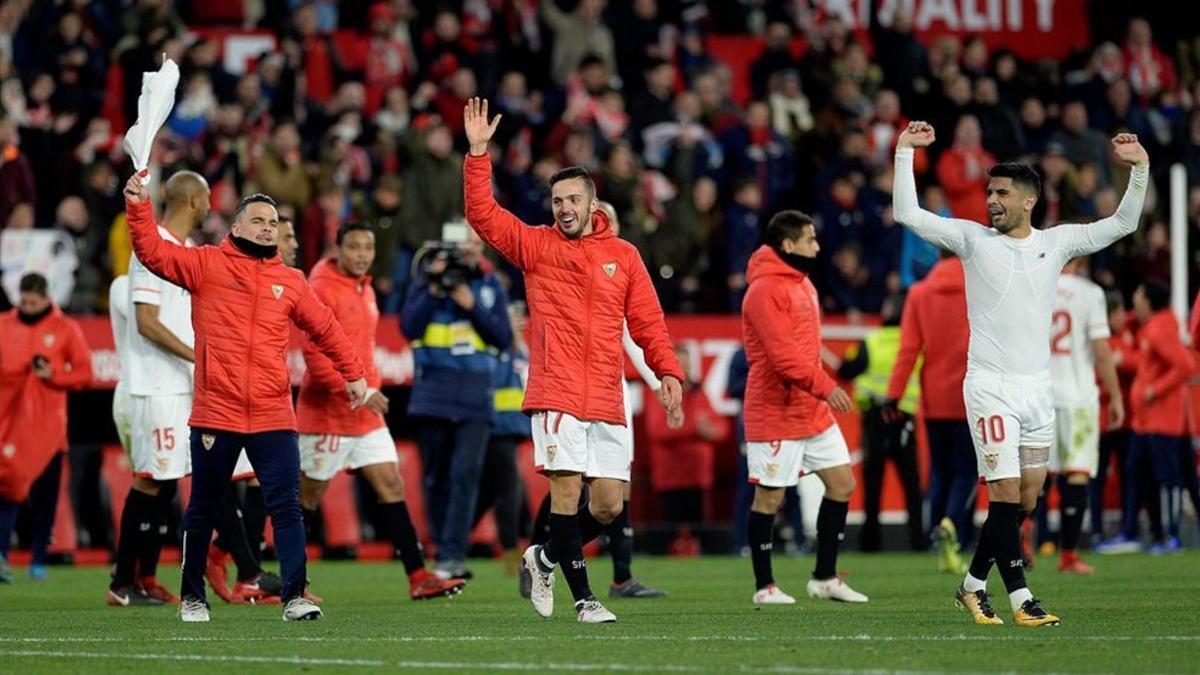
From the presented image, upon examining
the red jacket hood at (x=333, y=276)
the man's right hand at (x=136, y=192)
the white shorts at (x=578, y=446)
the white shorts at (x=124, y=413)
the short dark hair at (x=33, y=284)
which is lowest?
the white shorts at (x=578, y=446)

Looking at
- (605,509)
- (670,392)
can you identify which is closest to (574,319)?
(670,392)

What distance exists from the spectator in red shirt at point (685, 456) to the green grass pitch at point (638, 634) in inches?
265

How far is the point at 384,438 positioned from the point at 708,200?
35.9ft

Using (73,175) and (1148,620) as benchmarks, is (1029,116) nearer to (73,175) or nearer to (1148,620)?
(73,175)

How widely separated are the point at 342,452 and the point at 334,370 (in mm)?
542

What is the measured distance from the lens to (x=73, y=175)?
22641mm

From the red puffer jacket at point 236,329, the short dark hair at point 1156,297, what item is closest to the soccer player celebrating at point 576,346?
the red puffer jacket at point 236,329

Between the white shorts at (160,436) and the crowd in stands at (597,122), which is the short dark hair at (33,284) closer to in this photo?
the crowd in stands at (597,122)

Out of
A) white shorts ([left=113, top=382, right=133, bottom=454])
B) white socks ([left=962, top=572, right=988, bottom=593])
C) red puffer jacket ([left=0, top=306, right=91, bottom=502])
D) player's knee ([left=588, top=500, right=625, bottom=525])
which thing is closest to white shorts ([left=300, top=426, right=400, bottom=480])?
white shorts ([left=113, top=382, right=133, bottom=454])

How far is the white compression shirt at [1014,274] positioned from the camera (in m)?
11.5

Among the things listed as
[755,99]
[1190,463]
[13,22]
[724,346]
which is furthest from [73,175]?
[1190,463]

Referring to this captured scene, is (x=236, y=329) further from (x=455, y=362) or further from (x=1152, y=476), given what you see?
(x=1152, y=476)

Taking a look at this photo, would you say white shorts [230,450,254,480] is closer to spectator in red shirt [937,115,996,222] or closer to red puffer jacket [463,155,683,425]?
red puffer jacket [463,155,683,425]

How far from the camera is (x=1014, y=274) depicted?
11.5 metres
